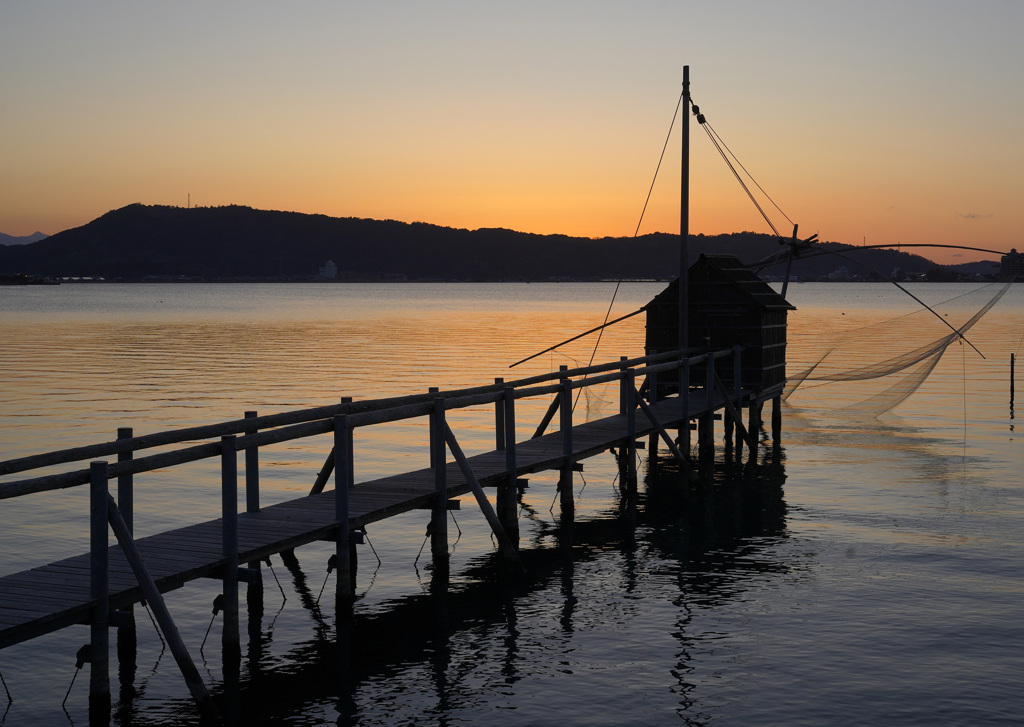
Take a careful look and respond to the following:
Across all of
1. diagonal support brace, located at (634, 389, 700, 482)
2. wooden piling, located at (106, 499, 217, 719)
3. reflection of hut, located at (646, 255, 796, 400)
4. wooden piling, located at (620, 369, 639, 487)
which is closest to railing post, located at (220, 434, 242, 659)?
wooden piling, located at (106, 499, 217, 719)

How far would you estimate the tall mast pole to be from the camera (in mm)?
24016

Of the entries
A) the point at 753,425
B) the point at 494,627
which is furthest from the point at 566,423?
the point at 753,425

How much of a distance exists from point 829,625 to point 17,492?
9.03m

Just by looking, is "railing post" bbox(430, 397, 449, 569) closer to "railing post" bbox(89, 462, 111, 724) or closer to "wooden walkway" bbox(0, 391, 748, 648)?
"wooden walkway" bbox(0, 391, 748, 648)

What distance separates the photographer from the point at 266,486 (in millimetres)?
21875

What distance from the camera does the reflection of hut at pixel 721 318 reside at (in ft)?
83.4

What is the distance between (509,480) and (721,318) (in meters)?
11.2

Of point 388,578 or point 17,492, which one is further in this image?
point 388,578

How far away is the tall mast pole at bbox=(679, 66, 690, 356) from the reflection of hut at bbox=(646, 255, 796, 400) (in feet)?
1.53

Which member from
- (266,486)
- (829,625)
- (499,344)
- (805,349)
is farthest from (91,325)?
(829,625)

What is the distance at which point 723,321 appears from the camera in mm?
25609

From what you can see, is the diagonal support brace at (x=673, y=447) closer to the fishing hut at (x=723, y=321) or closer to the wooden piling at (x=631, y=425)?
the wooden piling at (x=631, y=425)

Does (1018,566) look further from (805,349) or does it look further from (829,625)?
(805,349)

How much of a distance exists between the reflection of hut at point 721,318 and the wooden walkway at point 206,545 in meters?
8.48
